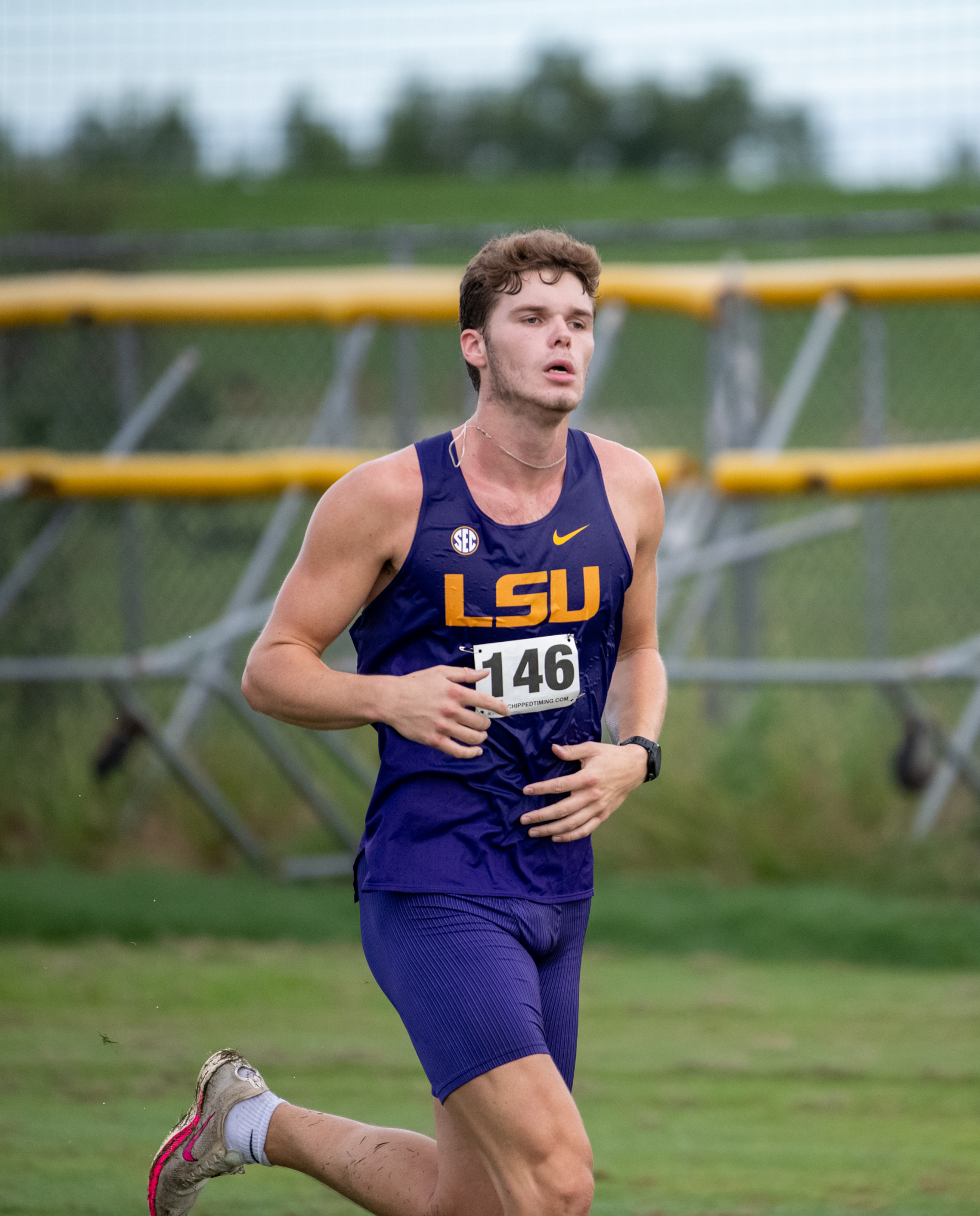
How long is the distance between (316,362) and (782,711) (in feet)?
18.5

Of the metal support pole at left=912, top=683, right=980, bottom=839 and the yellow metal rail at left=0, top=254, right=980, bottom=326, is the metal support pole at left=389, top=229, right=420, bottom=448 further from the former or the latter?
the metal support pole at left=912, top=683, right=980, bottom=839

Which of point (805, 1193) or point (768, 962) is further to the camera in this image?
point (768, 962)

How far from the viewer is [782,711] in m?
7.01

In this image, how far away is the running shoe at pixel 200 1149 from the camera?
138 inches

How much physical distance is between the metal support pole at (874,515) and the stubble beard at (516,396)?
4662 millimetres

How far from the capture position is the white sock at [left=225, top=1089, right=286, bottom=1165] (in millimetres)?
3475

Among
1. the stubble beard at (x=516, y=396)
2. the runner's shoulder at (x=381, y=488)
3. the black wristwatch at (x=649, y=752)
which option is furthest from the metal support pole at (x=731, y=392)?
the runner's shoulder at (x=381, y=488)

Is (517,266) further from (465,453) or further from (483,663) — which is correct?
(483,663)

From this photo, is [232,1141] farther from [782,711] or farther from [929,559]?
[929,559]

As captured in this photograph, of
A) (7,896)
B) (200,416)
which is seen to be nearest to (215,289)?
(200,416)

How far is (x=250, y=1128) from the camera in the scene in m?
3.49

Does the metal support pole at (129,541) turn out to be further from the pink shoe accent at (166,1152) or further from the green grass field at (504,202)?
the green grass field at (504,202)

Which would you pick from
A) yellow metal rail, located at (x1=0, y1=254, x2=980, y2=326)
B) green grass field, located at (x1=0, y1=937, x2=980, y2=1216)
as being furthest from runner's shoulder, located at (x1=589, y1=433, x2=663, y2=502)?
yellow metal rail, located at (x1=0, y1=254, x2=980, y2=326)

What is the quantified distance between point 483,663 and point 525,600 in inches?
5.6
